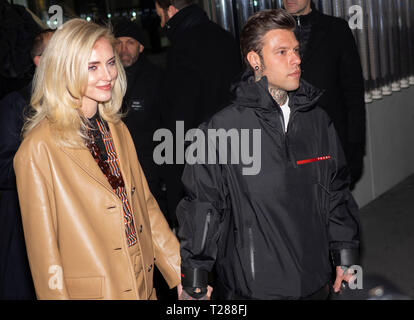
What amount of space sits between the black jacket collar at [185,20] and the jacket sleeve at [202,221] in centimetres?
156

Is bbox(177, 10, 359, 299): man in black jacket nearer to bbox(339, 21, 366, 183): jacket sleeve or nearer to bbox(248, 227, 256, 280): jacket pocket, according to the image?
bbox(248, 227, 256, 280): jacket pocket

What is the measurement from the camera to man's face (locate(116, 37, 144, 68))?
4.16m

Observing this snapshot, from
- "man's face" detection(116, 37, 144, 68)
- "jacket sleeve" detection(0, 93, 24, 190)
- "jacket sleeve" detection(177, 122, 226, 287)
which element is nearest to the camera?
"jacket sleeve" detection(177, 122, 226, 287)

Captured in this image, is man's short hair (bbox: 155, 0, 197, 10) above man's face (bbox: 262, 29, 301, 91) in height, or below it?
above

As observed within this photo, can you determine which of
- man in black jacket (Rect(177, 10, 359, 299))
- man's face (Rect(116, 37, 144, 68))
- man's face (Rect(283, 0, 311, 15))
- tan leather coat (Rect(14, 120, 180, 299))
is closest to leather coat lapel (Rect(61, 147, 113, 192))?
tan leather coat (Rect(14, 120, 180, 299))

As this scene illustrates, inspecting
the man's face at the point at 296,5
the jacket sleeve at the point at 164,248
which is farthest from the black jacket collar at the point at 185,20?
the jacket sleeve at the point at 164,248

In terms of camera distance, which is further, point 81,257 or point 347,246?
point 347,246

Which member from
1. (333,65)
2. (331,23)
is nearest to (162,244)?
(333,65)

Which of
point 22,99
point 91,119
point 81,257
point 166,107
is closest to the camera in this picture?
point 81,257

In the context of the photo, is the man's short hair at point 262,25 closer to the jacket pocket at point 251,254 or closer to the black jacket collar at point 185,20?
the jacket pocket at point 251,254

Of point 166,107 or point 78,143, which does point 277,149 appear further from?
point 166,107

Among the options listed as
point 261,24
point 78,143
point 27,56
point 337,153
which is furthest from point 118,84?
point 27,56
